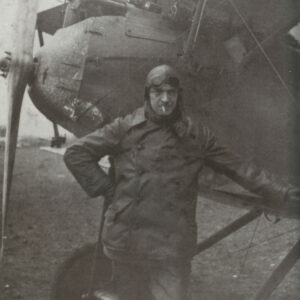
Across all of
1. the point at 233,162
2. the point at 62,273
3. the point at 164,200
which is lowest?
the point at 62,273

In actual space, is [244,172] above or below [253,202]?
above

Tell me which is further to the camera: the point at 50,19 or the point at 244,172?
the point at 50,19

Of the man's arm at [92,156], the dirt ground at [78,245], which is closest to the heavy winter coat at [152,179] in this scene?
the man's arm at [92,156]

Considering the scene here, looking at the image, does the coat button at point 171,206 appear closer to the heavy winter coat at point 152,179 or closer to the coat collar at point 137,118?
the heavy winter coat at point 152,179

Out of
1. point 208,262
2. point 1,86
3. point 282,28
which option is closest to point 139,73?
point 282,28

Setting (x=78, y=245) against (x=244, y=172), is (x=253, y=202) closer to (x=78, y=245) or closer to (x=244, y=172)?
(x=244, y=172)

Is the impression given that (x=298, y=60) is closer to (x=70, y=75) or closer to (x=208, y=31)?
(x=208, y=31)

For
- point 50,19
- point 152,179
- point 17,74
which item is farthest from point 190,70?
point 50,19
